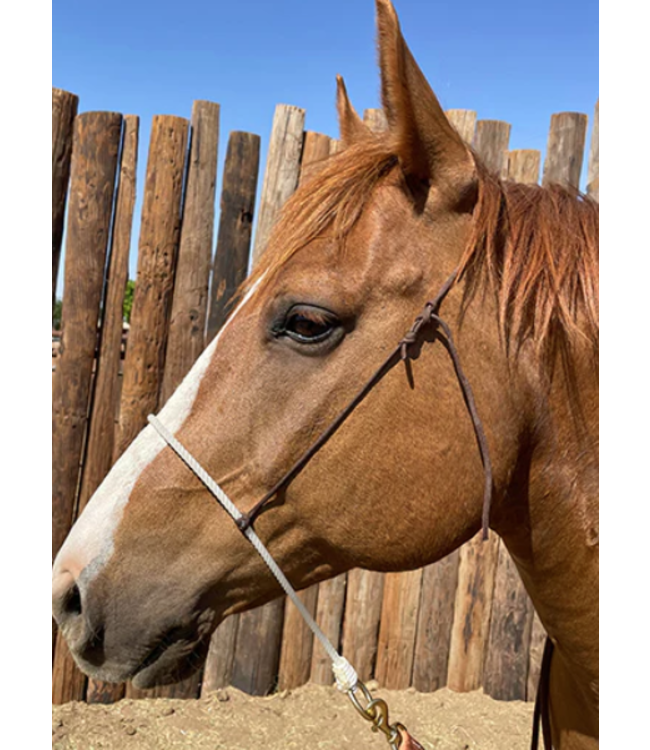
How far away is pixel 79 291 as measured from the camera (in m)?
3.35

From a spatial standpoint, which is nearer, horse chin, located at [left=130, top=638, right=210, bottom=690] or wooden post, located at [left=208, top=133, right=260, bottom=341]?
horse chin, located at [left=130, top=638, right=210, bottom=690]

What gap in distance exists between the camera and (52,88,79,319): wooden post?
331 cm

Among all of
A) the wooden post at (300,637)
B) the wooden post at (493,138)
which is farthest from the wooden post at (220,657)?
the wooden post at (493,138)

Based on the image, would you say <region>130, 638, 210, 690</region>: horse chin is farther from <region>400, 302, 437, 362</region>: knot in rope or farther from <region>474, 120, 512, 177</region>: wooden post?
<region>474, 120, 512, 177</region>: wooden post

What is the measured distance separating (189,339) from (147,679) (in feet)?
7.54

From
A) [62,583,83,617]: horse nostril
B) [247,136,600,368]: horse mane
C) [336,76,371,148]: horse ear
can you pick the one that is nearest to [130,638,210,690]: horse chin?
[62,583,83,617]: horse nostril

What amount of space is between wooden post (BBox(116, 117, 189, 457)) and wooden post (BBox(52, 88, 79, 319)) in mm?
453

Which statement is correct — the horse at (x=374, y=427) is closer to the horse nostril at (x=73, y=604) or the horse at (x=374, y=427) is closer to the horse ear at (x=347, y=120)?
the horse nostril at (x=73, y=604)

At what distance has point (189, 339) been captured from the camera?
347cm

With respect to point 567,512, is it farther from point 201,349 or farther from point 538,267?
point 201,349

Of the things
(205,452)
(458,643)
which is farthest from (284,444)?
(458,643)

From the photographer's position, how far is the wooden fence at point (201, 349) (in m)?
3.35

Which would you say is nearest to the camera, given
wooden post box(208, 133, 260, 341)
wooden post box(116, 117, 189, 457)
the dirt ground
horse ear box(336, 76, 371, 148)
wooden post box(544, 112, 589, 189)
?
horse ear box(336, 76, 371, 148)
